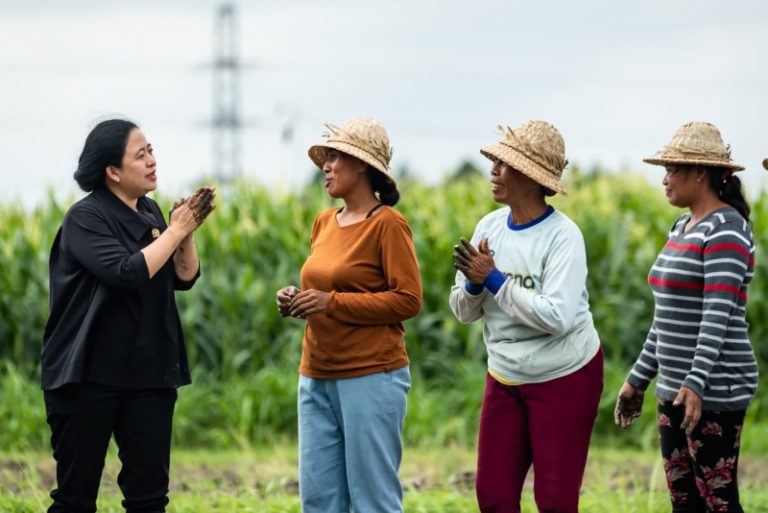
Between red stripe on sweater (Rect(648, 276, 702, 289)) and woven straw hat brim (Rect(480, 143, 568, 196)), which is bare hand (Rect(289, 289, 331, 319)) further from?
red stripe on sweater (Rect(648, 276, 702, 289))

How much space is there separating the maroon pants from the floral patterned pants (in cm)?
32

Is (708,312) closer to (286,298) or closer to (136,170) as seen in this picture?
(286,298)

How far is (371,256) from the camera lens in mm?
4648

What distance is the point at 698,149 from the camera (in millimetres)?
4559

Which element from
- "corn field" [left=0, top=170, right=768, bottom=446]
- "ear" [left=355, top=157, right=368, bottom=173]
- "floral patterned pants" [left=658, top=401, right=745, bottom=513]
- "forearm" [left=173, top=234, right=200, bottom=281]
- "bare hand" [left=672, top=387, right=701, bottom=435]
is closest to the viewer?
"bare hand" [left=672, top=387, right=701, bottom=435]

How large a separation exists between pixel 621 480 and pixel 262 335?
3940 millimetres

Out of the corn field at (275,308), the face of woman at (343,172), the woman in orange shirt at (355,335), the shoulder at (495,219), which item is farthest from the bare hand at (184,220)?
the corn field at (275,308)

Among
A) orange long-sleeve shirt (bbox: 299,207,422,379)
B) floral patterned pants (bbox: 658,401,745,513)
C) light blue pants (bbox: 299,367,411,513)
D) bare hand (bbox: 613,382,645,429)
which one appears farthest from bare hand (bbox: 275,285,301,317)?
floral patterned pants (bbox: 658,401,745,513)

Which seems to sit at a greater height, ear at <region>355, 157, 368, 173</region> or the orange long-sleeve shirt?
ear at <region>355, 157, 368, 173</region>

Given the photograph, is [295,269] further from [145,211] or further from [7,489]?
[145,211]

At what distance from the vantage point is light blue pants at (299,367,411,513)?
4629mm

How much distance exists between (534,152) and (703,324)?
0.93 meters

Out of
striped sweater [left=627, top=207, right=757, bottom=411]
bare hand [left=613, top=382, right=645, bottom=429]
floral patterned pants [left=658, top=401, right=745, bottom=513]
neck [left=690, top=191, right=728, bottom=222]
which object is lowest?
floral patterned pants [left=658, top=401, right=745, bottom=513]

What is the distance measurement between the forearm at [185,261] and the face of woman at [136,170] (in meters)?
0.30
